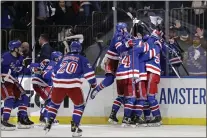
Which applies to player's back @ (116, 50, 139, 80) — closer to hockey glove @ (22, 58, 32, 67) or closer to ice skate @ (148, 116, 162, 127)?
ice skate @ (148, 116, 162, 127)

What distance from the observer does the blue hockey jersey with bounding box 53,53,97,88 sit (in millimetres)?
7449

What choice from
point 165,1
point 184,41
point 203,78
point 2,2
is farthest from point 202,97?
point 2,2

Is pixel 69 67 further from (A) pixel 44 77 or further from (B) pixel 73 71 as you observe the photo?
(A) pixel 44 77

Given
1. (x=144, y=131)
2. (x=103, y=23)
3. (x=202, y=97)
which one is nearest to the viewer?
(x=144, y=131)

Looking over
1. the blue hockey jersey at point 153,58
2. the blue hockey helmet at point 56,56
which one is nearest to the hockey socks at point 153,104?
the blue hockey jersey at point 153,58

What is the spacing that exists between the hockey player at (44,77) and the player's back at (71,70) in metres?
1.20

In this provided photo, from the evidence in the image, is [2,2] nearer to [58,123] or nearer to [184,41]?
[58,123]

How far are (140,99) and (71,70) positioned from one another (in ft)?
5.35

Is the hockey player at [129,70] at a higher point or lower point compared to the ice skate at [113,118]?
higher

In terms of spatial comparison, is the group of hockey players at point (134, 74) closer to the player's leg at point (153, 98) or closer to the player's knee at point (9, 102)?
the player's leg at point (153, 98)

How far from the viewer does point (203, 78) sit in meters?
9.09

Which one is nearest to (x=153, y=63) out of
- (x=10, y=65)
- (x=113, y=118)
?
(x=113, y=118)

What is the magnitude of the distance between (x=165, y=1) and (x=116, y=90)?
144cm

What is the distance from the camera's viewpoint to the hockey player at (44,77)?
873cm
